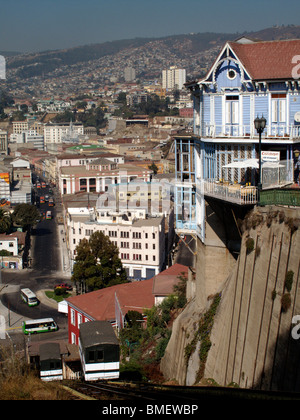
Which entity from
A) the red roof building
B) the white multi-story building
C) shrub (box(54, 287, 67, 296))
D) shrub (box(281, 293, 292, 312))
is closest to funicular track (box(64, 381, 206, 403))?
shrub (box(281, 293, 292, 312))

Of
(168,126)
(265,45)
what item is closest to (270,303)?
(265,45)

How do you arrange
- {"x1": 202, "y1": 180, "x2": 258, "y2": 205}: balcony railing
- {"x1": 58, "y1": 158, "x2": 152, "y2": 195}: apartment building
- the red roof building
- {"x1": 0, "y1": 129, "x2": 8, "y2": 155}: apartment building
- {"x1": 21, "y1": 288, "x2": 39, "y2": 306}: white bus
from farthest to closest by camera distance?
{"x1": 0, "y1": 129, "x2": 8, "y2": 155}: apartment building
{"x1": 58, "y1": 158, "x2": 152, "y2": 195}: apartment building
{"x1": 21, "y1": 288, "x2": 39, "y2": 306}: white bus
the red roof building
{"x1": 202, "y1": 180, "x2": 258, "y2": 205}: balcony railing

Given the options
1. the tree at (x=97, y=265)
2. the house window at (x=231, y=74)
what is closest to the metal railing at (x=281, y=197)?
the house window at (x=231, y=74)

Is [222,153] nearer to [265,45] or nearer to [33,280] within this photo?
[265,45]

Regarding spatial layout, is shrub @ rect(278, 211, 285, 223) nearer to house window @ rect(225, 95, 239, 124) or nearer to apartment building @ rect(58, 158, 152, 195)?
house window @ rect(225, 95, 239, 124)

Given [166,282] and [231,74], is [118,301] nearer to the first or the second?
[166,282]
